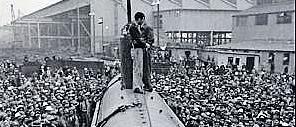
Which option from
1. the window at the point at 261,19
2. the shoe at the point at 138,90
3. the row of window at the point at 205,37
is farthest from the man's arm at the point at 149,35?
the row of window at the point at 205,37

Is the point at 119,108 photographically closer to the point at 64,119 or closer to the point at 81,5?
the point at 64,119

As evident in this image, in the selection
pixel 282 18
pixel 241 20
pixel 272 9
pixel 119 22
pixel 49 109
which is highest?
pixel 272 9

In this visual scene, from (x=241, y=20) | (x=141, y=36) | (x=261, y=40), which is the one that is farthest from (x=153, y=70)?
(x=241, y=20)

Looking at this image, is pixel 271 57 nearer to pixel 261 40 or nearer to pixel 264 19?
pixel 261 40

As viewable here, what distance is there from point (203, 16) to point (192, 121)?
134ft

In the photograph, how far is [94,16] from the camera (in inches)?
1810

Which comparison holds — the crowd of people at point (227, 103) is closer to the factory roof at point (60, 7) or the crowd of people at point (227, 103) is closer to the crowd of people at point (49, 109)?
the crowd of people at point (49, 109)

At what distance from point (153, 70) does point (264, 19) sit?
61.1 ft

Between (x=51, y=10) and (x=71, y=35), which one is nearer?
(x=71, y=35)

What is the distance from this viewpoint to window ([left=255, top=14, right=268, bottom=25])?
36.0 metres

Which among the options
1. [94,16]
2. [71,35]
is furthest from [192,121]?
[71,35]

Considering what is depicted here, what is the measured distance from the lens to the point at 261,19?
36.7 meters

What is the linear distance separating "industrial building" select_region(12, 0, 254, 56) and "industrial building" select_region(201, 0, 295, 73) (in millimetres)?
6986

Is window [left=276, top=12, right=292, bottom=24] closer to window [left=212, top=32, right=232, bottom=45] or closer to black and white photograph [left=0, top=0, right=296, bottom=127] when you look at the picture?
black and white photograph [left=0, top=0, right=296, bottom=127]
